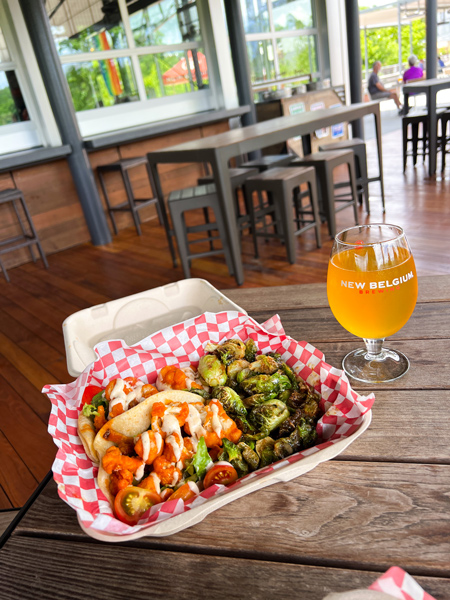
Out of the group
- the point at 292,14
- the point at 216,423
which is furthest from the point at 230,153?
the point at 292,14

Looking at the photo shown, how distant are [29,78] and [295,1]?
416 cm

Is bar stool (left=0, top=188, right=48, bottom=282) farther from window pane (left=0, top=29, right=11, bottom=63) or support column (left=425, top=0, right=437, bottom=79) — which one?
support column (left=425, top=0, right=437, bottom=79)

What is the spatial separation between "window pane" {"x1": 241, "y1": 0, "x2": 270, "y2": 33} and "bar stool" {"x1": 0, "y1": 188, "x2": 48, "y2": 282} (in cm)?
382

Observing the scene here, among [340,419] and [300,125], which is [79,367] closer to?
[340,419]

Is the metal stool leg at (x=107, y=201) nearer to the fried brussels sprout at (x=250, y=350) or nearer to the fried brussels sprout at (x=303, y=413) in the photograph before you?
the fried brussels sprout at (x=250, y=350)

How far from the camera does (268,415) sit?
1.71 ft

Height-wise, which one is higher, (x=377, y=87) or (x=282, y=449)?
(x=282, y=449)

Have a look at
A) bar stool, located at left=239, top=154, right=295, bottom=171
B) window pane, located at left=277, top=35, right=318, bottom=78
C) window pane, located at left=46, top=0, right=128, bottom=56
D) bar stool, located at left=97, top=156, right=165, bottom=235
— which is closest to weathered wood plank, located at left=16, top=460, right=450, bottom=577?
bar stool, located at left=239, top=154, right=295, bottom=171

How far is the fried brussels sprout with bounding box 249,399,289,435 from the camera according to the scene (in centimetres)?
52

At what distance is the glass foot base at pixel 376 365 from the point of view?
616 mm

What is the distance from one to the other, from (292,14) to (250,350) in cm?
700

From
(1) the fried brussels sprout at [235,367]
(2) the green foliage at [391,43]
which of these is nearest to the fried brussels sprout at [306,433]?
(1) the fried brussels sprout at [235,367]

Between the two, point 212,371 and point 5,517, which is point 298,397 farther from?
point 5,517

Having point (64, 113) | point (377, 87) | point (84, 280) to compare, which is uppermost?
point (64, 113)
